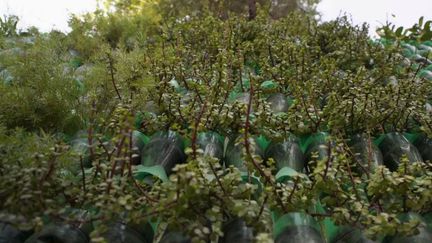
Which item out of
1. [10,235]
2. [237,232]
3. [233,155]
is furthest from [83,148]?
[237,232]

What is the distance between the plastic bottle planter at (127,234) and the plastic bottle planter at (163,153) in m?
0.41

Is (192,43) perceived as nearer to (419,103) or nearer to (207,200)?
(419,103)

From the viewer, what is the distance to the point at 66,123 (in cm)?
249

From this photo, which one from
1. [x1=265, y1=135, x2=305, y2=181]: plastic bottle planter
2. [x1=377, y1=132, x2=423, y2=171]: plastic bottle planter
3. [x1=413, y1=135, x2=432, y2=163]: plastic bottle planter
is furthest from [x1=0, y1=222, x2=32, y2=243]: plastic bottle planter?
[x1=413, y1=135, x2=432, y2=163]: plastic bottle planter

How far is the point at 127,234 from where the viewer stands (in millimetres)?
1751

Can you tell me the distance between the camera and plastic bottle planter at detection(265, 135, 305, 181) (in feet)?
7.82

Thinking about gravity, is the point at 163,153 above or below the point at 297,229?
above

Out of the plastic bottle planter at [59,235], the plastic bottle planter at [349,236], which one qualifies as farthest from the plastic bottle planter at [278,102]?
the plastic bottle planter at [59,235]

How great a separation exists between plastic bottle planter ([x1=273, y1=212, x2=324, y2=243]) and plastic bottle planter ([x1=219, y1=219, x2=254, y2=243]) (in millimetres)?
171

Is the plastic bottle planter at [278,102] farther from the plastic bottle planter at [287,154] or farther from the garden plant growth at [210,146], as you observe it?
the plastic bottle planter at [287,154]

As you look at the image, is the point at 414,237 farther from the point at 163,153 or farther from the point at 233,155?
the point at 163,153

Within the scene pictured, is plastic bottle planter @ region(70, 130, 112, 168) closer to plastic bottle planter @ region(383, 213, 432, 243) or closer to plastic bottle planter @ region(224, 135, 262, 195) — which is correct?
plastic bottle planter @ region(224, 135, 262, 195)

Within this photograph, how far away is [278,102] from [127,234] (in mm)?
1704

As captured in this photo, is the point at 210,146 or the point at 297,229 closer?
the point at 297,229
